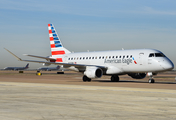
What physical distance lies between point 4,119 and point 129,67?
95.0ft

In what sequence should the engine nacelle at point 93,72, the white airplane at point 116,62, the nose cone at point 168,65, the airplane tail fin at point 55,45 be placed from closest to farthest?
the nose cone at point 168,65
the white airplane at point 116,62
the engine nacelle at point 93,72
the airplane tail fin at point 55,45

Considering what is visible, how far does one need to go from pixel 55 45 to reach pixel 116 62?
13255mm

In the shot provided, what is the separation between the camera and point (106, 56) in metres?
40.2

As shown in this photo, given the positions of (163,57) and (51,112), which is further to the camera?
(163,57)

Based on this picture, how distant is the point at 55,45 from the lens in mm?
48062

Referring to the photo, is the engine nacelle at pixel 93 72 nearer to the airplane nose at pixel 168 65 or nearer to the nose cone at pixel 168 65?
the airplane nose at pixel 168 65

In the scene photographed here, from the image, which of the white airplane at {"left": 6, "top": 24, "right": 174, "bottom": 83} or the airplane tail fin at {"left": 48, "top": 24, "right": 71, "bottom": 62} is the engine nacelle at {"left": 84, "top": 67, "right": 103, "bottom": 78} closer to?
the white airplane at {"left": 6, "top": 24, "right": 174, "bottom": 83}

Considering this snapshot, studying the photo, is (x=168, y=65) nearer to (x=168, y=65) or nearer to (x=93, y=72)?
(x=168, y=65)

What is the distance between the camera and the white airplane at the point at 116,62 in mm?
35062

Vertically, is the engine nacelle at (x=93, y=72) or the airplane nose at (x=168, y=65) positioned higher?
the airplane nose at (x=168, y=65)

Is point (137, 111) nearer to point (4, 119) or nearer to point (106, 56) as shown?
point (4, 119)

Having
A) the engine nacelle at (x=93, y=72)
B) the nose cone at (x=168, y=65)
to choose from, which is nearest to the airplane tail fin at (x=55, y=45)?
the engine nacelle at (x=93, y=72)

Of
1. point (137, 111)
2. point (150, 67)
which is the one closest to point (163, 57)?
point (150, 67)

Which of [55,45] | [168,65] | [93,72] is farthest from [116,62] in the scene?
[55,45]
